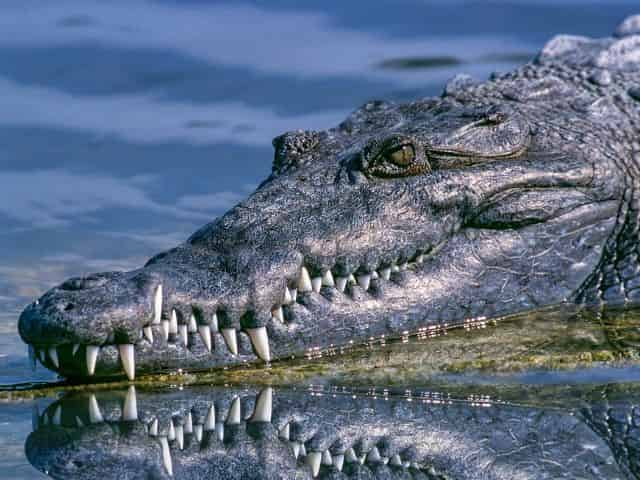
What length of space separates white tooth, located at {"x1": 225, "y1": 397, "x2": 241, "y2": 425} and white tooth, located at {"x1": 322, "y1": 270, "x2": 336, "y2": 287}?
30.6 inches

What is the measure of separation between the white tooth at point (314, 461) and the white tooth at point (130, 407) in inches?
25.1

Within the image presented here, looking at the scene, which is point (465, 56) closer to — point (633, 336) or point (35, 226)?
point (35, 226)

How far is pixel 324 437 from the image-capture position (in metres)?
3.76

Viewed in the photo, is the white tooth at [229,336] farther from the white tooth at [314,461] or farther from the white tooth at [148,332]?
the white tooth at [314,461]

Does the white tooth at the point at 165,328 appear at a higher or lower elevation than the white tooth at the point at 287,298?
lower

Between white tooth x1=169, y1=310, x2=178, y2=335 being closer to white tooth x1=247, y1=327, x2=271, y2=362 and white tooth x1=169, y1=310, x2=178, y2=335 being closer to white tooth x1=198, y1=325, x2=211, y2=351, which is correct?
white tooth x1=198, y1=325, x2=211, y2=351

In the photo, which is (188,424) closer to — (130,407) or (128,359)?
(130,407)

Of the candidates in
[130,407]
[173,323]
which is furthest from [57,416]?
[173,323]

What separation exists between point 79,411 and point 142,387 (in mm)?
354

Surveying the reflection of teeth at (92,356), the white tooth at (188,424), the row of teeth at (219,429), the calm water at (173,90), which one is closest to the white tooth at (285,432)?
the row of teeth at (219,429)

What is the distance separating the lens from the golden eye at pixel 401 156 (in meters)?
5.22

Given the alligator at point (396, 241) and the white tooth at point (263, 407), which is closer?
the white tooth at point (263, 407)

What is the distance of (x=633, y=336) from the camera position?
502 centimetres

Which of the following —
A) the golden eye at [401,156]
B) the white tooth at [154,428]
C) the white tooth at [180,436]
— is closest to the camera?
the white tooth at [180,436]
